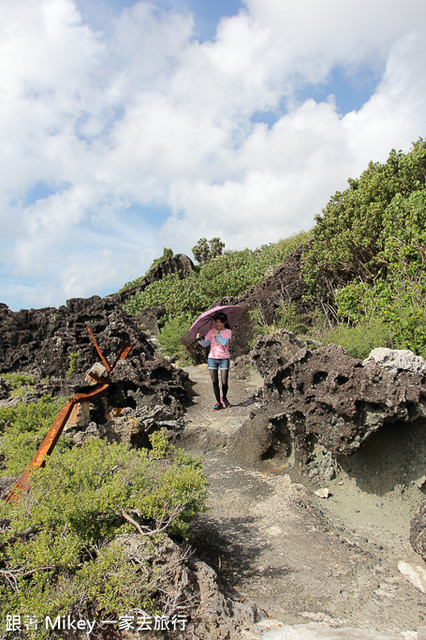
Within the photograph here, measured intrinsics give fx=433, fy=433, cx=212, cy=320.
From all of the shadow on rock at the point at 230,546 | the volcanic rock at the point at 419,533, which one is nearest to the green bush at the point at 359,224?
the volcanic rock at the point at 419,533

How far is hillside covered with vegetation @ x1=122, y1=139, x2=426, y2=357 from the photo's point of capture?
660 cm

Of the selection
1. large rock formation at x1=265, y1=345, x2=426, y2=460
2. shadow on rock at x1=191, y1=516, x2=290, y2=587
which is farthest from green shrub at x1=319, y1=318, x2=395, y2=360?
shadow on rock at x1=191, y1=516, x2=290, y2=587

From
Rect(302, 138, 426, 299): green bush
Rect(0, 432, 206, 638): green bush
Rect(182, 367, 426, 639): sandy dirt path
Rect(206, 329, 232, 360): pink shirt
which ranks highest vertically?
Rect(302, 138, 426, 299): green bush

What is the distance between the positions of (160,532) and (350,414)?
2.38 meters

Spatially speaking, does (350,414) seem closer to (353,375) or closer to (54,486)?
(353,375)

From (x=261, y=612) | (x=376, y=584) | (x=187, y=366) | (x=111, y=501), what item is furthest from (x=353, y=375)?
(x=187, y=366)

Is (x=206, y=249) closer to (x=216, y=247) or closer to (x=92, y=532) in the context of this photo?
(x=216, y=247)

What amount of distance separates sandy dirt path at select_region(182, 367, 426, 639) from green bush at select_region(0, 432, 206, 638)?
705 millimetres

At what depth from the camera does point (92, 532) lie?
2.79 meters

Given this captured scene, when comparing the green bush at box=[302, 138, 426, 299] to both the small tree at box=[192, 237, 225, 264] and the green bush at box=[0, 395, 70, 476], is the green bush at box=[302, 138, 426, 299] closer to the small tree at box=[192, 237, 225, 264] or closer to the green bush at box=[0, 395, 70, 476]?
the green bush at box=[0, 395, 70, 476]

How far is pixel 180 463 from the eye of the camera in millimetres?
3566

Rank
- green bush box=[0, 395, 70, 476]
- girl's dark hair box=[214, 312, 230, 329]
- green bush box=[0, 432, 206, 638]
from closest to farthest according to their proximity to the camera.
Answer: green bush box=[0, 432, 206, 638], green bush box=[0, 395, 70, 476], girl's dark hair box=[214, 312, 230, 329]

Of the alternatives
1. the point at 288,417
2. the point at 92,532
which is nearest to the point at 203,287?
the point at 288,417

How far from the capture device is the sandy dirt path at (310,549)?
2820 mm
